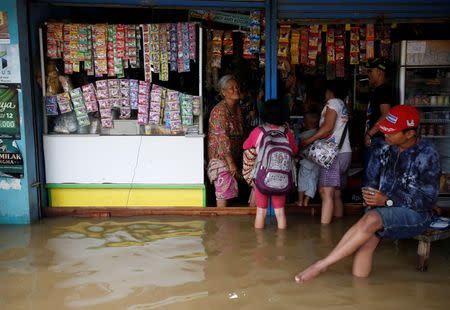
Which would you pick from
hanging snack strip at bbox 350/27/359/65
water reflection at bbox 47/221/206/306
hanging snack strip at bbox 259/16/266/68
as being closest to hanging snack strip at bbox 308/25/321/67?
hanging snack strip at bbox 350/27/359/65

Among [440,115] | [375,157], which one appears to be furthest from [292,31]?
[375,157]

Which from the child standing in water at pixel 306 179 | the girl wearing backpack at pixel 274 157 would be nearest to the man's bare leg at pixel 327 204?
the child standing in water at pixel 306 179

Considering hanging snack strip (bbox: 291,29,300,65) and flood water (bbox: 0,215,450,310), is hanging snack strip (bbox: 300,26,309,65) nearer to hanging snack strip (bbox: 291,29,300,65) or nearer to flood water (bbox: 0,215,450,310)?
hanging snack strip (bbox: 291,29,300,65)

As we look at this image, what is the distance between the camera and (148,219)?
216 inches

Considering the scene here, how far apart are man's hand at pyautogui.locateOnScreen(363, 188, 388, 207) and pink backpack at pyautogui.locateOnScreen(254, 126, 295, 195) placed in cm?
123

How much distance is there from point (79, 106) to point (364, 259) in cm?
355

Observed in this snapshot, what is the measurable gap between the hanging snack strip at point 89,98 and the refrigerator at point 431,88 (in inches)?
139

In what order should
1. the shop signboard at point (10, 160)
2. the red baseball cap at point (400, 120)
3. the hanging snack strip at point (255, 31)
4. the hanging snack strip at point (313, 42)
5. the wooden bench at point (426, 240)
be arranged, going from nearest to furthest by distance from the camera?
the red baseball cap at point (400, 120), the wooden bench at point (426, 240), the shop signboard at point (10, 160), the hanging snack strip at point (255, 31), the hanging snack strip at point (313, 42)

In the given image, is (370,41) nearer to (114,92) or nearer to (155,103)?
(155,103)

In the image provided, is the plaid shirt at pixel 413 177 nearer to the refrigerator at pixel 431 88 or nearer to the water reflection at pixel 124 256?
the water reflection at pixel 124 256

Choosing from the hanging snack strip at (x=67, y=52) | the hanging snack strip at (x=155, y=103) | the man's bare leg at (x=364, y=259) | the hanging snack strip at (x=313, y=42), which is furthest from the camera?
the hanging snack strip at (x=313, y=42)

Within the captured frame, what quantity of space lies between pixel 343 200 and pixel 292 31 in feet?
6.93

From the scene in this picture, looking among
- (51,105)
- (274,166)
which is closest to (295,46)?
(274,166)

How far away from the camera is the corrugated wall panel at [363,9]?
17.8 feet
